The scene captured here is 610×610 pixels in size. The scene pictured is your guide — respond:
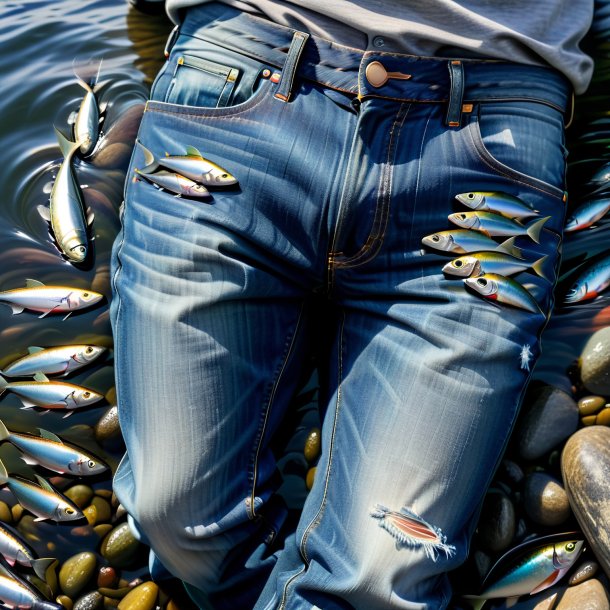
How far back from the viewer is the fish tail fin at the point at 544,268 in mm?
1883

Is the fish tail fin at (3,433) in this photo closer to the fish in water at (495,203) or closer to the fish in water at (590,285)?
the fish in water at (495,203)

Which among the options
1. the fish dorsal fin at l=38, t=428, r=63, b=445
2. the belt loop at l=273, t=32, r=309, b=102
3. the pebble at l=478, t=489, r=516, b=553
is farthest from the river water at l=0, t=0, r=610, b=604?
the belt loop at l=273, t=32, r=309, b=102

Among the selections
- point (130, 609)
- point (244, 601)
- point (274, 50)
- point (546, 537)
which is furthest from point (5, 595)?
point (274, 50)

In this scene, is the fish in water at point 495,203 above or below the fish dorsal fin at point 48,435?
above

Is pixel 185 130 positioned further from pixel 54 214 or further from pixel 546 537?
pixel 546 537

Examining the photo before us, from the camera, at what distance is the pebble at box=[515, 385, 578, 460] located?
2080 mm

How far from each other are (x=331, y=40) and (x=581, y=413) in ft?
4.44

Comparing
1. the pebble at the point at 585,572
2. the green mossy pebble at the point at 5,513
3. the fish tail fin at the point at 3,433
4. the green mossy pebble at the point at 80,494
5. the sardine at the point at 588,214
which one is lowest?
the pebble at the point at 585,572

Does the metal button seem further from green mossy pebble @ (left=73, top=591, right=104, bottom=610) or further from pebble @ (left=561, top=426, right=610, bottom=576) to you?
green mossy pebble @ (left=73, top=591, right=104, bottom=610)

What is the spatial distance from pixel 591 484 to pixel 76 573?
5.14 ft

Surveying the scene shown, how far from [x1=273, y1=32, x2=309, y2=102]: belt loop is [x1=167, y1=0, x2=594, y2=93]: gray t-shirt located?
58mm

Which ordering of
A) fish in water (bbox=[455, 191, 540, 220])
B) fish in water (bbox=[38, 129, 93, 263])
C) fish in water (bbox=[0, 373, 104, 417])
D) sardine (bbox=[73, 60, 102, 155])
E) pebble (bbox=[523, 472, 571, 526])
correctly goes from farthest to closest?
sardine (bbox=[73, 60, 102, 155]), fish in water (bbox=[38, 129, 93, 263]), fish in water (bbox=[0, 373, 104, 417]), pebble (bbox=[523, 472, 571, 526]), fish in water (bbox=[455, 191, 540, 220])

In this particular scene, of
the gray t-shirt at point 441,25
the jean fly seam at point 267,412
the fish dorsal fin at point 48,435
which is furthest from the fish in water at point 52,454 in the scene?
the gray t-shirt at point 441,25

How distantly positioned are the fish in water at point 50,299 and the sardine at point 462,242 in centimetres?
111
